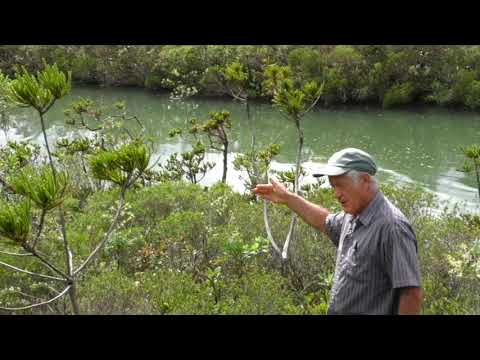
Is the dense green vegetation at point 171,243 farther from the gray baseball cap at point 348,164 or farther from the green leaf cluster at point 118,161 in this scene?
the gray baseball cap at point 348,164

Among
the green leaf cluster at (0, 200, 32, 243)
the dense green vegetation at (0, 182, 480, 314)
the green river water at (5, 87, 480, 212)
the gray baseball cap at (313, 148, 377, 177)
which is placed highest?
the gray baseball cap at (313, 148, 377, 177)

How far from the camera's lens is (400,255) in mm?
1665

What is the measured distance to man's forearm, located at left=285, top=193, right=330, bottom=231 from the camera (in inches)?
87.8

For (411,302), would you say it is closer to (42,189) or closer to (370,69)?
(42,189)

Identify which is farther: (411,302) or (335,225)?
(335,225)

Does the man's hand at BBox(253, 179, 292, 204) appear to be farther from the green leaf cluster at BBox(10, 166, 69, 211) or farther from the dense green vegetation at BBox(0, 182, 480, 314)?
the green leaf cluster at BBox(10, 166, 69, 211)

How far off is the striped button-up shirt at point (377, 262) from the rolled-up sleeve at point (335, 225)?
0.71 ft

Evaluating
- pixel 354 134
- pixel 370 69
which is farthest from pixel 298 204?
pixel 370 69

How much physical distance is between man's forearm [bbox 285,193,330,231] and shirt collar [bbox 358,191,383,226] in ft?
1.31

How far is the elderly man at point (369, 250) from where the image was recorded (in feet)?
5.42

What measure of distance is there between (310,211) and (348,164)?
0.48 m

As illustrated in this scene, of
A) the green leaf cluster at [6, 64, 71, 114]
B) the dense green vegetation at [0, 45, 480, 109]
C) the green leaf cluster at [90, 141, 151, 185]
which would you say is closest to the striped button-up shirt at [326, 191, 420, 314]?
the green leaf cluster at [90, 141, 151, 185]

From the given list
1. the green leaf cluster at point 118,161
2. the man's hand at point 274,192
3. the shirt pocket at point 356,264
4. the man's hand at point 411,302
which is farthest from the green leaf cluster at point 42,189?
the man's hand at point 411,302
